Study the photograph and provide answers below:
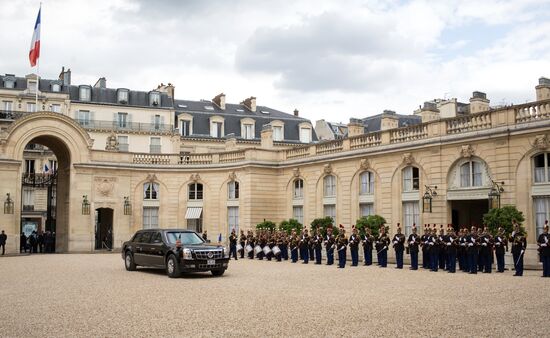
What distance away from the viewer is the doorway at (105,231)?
3769cm

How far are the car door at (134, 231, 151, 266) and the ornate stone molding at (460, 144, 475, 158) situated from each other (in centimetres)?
1306

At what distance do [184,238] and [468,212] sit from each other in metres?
13.8

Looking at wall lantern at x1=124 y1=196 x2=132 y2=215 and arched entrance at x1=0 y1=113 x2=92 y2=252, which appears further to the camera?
wall lantern at x1=124 y1=196 x2=132 y2=215

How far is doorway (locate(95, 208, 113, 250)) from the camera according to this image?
124 ft

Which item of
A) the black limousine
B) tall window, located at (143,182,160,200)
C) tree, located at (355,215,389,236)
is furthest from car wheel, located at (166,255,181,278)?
tall window, located at (143,182,160,200)

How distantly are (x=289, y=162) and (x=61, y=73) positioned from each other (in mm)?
32215

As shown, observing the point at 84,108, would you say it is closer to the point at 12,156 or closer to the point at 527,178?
the point at 12,156

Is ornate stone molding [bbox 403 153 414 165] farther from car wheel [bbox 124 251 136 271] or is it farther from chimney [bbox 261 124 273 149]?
car wheel [bbox 124 251 136 271]

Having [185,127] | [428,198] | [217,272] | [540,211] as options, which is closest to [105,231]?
[185,127]

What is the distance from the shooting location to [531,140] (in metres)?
22.9

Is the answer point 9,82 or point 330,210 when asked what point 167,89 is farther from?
point 330,210

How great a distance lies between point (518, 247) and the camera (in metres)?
19.5

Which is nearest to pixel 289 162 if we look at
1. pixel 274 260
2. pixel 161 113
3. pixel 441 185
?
pixel 274 260

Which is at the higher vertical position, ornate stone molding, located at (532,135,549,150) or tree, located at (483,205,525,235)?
ornate stone molding, located at (532,135,549,150)
